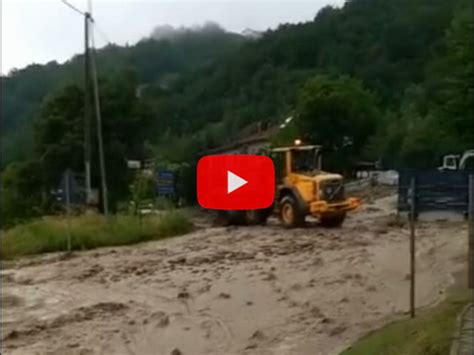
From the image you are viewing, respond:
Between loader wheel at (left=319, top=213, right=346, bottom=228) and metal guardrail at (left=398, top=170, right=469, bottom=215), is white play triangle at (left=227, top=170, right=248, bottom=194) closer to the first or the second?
metal guardrail at (left=398, top=170, right=469, bottom=215)

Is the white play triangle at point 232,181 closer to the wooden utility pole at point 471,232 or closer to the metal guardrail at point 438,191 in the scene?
the wooden utility pole at point 471,232

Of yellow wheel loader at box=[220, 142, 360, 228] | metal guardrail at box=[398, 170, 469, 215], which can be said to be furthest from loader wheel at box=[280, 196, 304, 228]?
metal guardrail at box=[398, 170, 469, 215]

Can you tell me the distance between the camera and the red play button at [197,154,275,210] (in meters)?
2.44

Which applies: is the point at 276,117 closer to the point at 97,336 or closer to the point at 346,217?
the point at 97,336

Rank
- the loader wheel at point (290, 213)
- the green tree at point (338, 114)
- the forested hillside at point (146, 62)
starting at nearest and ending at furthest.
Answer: the forested hillside at point (146, 62)
the green tree at point (338, 114)
the loader wheel at point (290, 213)

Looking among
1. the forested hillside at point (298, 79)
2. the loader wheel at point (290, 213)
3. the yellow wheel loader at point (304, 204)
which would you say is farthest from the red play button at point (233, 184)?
the loader wheel at point (290, 213)

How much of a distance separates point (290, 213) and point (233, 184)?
1393cm

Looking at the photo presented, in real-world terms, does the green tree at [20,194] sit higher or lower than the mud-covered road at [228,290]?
higher

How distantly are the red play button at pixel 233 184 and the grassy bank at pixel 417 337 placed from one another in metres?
2.36

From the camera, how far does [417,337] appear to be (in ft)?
17.7

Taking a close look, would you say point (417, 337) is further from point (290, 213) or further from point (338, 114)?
point (290, 213)

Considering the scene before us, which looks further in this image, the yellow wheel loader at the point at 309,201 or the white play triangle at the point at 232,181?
the yellow wheel loader at the point at 309,201

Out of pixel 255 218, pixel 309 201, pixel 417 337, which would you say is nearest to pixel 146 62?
A: pixel 417 337

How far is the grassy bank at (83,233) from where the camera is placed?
15.7 metres
